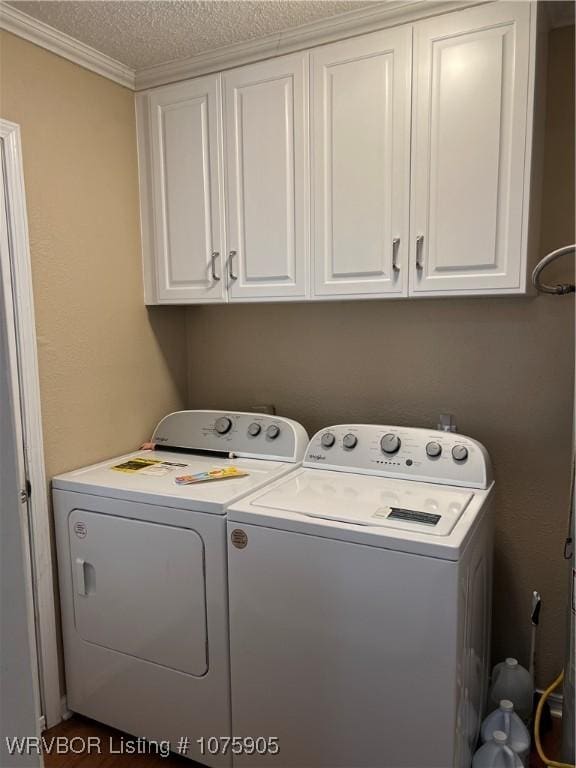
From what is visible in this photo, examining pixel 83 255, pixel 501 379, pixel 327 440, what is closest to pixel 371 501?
pixel 327 440

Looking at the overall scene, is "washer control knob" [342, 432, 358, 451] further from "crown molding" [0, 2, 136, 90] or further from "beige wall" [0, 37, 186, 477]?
"crown molding" [0, 2, 136, 90]

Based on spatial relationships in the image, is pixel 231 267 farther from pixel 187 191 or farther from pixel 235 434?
pixel 235 434

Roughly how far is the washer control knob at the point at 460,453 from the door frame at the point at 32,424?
141 centimetres

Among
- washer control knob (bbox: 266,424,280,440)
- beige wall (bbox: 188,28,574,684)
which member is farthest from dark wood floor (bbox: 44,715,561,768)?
washer control knob (bbox: 266,424,280,440)

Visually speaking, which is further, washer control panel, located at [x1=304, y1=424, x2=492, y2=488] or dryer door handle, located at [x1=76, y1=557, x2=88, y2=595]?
dryer door handle, located at [x1=76, y1=557, x2=88, y2=595]

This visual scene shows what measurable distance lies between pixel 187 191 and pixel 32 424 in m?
1.06

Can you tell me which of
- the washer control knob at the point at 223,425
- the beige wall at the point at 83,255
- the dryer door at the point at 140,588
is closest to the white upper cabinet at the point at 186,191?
the beige wall at the point at 83,255

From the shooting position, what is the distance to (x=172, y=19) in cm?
176

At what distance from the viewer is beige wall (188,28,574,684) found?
6.11 ft

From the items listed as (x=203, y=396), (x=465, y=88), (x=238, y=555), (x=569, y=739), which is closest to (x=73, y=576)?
(x=238, y=555)

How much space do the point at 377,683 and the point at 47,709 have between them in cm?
127

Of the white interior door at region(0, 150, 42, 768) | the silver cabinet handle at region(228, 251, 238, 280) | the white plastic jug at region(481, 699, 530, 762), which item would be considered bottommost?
the white plastic jug at region(481, 699, 530, 762)

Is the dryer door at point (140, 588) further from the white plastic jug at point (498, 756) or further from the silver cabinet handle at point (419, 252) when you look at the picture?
the silver cabinet handle at point (419, 252)

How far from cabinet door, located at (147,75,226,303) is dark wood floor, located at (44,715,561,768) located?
5.38 feet
